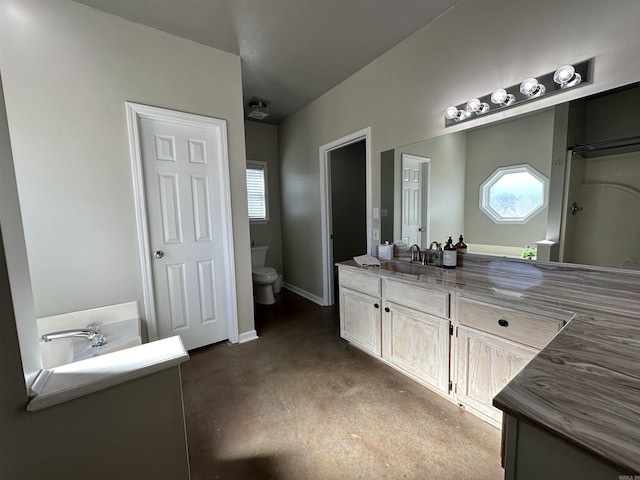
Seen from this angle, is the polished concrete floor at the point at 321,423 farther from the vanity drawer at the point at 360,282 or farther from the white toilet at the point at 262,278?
the white toilet at the point at 262,278

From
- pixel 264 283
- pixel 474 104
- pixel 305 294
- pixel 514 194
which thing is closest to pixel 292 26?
pixel 474 104

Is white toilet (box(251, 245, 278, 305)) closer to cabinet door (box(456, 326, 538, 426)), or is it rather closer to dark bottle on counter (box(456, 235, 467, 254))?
dark bottle on counter (box(456, 235, 467, 254))

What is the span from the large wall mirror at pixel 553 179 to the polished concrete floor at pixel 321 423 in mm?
1153

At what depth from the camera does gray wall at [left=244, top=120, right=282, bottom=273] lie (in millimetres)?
4020

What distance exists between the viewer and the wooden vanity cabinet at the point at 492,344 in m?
1.25

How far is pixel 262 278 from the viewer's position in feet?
11.6

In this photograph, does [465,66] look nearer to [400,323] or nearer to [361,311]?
[400,323]

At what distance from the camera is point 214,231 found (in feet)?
8.13

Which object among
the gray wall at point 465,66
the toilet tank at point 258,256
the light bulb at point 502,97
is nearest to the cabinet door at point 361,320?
the gray wall at point 465,66

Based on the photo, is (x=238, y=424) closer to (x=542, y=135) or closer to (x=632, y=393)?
(x=632, y=393)

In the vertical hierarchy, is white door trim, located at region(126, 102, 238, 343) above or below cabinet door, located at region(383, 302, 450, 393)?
above

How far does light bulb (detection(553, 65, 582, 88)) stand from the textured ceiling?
909 millimetres

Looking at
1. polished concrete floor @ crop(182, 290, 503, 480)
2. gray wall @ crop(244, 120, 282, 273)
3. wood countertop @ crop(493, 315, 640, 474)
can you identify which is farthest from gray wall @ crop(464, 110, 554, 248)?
gray wall @ crop(244, 120, 282, 273)

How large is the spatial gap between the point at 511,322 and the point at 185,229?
2443 mm
